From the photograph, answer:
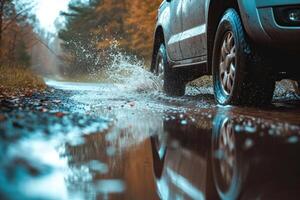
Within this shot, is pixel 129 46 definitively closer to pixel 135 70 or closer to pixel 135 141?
pixel 135 70

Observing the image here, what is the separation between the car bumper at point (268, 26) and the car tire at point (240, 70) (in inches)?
6.8

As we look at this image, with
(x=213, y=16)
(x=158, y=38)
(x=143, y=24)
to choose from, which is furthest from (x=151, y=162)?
(x=143, y=24)

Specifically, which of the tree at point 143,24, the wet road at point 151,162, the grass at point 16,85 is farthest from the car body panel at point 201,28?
the tree at point 143,24

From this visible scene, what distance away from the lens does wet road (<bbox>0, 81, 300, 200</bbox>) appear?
58.2 inches

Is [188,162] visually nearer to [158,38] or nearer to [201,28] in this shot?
[201,28]

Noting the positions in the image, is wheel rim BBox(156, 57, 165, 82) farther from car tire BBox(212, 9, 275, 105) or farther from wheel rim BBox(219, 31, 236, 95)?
car tire BBox(212, 9, 275, 105)

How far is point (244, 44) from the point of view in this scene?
4.52 metres

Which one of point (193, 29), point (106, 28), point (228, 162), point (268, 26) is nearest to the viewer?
point (228, 162)

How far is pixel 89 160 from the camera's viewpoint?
6.25ft

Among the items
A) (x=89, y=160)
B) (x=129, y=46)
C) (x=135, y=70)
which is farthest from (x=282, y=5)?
(x=129, y=46)

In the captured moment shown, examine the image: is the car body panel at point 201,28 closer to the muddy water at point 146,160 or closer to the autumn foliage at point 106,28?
the muddy water at point 146,160

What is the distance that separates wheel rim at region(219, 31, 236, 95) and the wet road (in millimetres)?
1797

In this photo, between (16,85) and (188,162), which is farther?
(16,85)

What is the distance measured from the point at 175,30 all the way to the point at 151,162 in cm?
509
